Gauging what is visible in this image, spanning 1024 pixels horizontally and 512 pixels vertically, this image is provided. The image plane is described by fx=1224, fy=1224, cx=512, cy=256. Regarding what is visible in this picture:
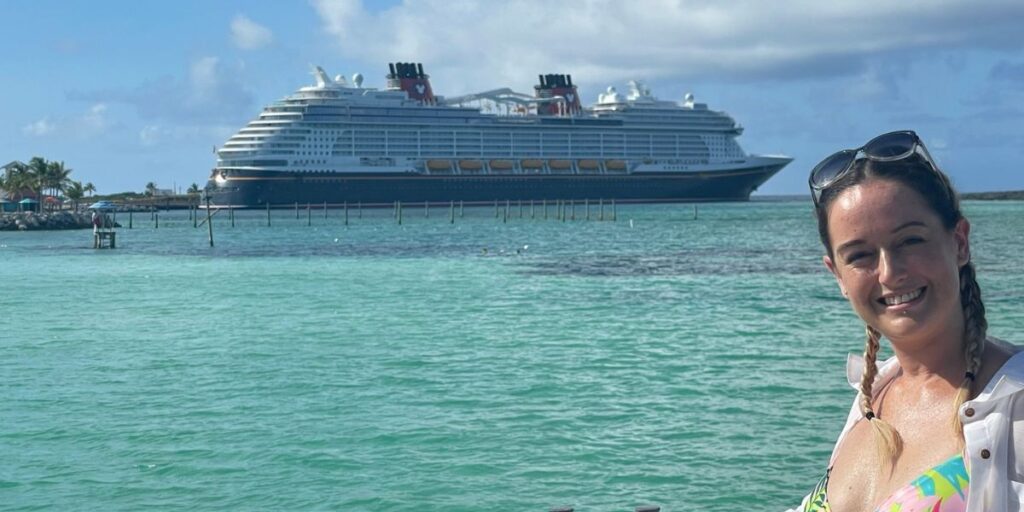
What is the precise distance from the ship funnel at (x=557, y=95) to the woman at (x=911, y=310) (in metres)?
108

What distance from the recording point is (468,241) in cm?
4816

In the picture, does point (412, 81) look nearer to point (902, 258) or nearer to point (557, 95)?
point (557, 95)

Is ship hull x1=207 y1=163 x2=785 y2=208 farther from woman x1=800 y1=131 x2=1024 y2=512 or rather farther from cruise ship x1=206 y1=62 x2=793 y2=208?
woman x1=800 y1=131 x2=1024 y2=512

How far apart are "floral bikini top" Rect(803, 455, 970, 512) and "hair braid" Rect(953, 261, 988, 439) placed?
0.20 feet

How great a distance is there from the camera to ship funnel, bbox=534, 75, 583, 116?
109688 millimetres

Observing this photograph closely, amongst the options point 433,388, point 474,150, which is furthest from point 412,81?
point 433,388

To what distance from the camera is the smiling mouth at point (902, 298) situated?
2.12 metres

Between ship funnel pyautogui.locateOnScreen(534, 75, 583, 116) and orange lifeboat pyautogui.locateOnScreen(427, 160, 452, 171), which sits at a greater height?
ship funnel pyautogui.locateOnScreen(534, 75, 583, 116)

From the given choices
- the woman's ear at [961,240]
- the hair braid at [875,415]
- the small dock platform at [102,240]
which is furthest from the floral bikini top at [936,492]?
the small dock platform at [102,240]

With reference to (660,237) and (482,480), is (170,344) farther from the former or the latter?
(660,237)

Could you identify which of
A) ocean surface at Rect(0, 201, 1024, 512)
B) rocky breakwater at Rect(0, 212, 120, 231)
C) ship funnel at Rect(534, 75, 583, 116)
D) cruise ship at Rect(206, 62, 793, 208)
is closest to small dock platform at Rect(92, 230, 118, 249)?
ocean surface at Rect(0, 201, 1024, 512)

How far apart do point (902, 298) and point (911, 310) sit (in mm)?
Answer: 26

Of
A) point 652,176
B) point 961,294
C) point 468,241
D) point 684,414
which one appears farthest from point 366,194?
point 961,294

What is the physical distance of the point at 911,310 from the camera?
2.12 m
